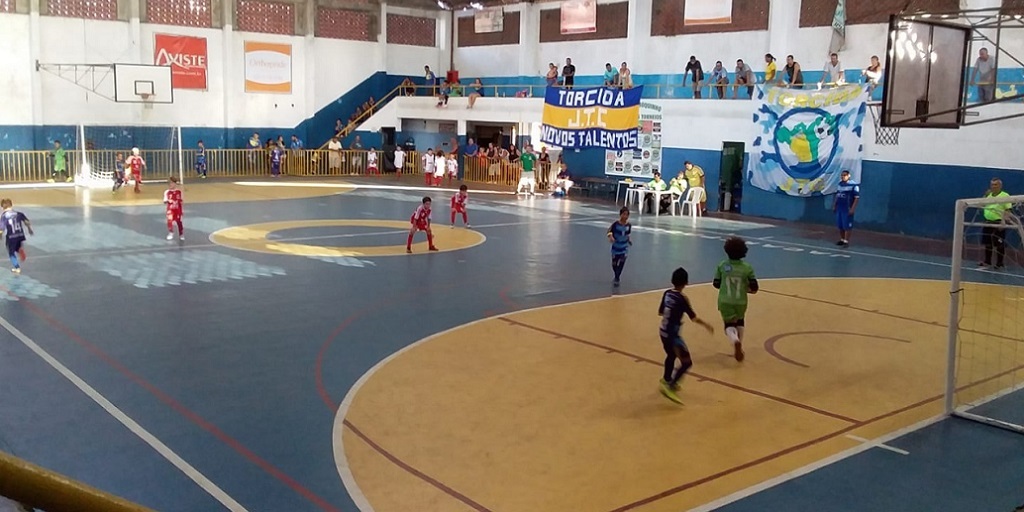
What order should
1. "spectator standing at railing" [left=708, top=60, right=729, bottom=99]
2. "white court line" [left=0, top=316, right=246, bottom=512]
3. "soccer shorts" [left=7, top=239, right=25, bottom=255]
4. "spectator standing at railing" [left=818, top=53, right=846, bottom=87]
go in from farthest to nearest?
1. "spectator standing at railing" [left=708, top=60, right=729, bottom=99]
2. "spectator standing at railing" [left=818, top=53, right=846, bottom=87]
3. "soccer shorts" [left=7, top=239, right=25, bottom=255]
4. "white court line" [left=0, top=316, right=246, bottom=512]

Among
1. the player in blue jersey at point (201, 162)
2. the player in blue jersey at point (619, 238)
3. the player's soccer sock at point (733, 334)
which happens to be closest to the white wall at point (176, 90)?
the player in blue jersey at point (201, 162)

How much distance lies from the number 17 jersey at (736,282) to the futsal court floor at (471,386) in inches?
35.8

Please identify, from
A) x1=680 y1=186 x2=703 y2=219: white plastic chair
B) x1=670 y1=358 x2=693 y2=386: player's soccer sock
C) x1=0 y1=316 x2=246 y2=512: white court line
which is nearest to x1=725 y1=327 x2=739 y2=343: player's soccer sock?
x1=670 y1=358 x2=693 y2=386: player's soccer sock

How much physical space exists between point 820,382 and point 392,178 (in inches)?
1391

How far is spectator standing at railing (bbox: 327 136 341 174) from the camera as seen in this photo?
45094 millimetres

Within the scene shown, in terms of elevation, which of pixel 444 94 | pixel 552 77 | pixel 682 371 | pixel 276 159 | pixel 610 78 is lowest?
pixel 682 371

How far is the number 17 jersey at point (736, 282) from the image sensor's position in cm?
1177

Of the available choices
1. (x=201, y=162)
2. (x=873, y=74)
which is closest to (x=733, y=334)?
(x=873, y=74)

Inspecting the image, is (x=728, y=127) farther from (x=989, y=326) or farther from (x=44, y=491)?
(x=44, y=491)

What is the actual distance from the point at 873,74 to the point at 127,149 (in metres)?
32.1

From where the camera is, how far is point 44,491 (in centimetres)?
168

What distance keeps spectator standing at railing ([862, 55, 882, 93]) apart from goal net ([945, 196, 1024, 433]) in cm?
736

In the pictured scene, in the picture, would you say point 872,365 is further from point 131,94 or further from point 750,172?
point 131,94

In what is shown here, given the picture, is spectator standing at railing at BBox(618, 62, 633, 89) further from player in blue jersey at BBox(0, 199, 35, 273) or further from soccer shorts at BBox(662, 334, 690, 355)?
soccer shorts at BBox(662, 334, 690, 355)
